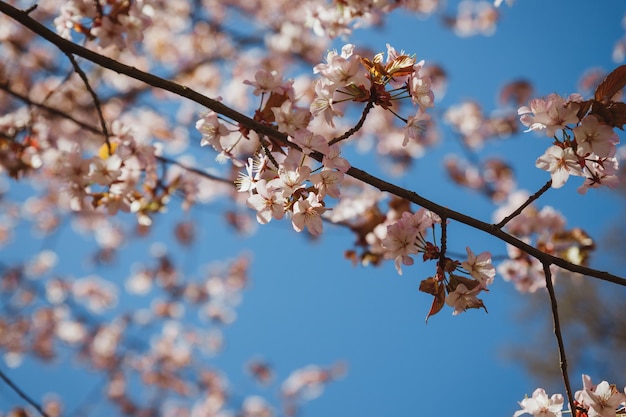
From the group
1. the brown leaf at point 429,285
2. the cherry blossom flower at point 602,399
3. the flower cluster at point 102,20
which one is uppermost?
the flower cluster at point 102,20

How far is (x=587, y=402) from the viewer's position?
162 centimetres

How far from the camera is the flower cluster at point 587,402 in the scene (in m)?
1.58

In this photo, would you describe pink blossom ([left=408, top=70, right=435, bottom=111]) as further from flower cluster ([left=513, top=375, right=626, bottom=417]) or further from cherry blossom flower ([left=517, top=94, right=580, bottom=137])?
flower cluster ([left=513, top=375, right=626, bottom=417])

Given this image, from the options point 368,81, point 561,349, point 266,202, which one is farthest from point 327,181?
point 561,349

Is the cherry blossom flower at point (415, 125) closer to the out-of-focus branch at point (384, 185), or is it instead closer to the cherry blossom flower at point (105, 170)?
the out-of-focus branch at point (384, 185)

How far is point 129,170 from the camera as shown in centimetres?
233

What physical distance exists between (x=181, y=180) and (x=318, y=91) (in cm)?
141

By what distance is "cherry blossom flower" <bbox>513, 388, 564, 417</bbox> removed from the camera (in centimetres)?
170

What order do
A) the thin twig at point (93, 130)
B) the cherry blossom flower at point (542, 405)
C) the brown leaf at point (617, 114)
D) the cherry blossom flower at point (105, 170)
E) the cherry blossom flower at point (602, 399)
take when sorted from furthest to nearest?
the thin twig at point (93, 130), the cherry blossom flower at point (105, 170), the cherry blossom flower at point (542, 405), the cherry blossom flower at point (602, 399), the brown leaf at point (617, 114)

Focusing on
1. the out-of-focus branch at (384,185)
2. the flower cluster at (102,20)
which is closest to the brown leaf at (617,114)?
the out-of-focus branch at (384,185)

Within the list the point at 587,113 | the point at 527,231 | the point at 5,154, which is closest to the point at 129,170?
the point at 5,154

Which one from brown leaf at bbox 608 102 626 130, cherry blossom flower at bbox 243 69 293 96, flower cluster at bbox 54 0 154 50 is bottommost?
brown leaf at bbox 608 102 626 130

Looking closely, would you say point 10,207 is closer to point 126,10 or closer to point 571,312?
point 126,10

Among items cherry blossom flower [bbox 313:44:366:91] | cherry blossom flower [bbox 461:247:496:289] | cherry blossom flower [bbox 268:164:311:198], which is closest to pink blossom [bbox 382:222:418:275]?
cherry blossom flower [bbox 461:247:496:289]
